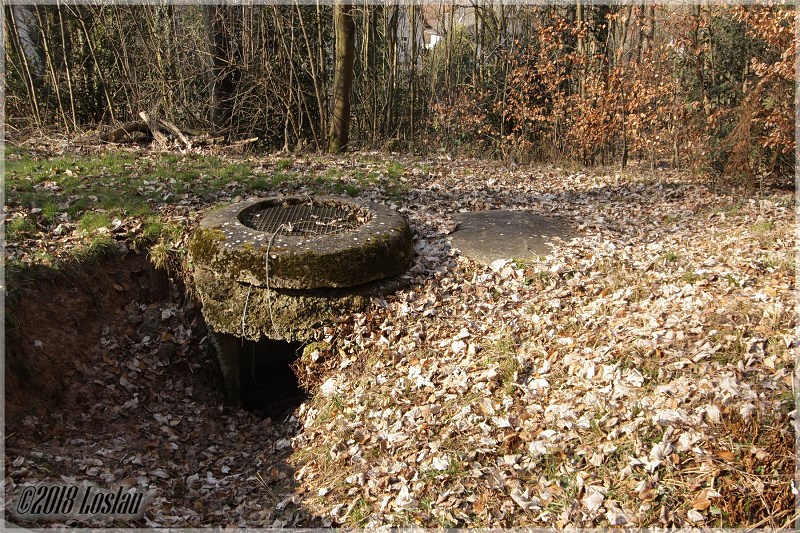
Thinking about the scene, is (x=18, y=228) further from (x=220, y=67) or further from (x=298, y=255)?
(x=220, y=67)

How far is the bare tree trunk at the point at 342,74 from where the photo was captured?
34.1 feet

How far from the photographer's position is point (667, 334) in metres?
4.65

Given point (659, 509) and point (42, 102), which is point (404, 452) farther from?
point (42, 102)

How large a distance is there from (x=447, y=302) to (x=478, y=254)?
2.72 ft

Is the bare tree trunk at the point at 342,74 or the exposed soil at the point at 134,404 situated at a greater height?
the bare tree trunk at the point at 342,74

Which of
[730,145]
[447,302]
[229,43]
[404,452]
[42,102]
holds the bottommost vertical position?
[404,452]

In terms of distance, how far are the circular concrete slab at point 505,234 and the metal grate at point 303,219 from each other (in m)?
1.23

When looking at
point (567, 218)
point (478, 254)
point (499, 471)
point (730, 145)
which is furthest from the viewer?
point (730, 145)

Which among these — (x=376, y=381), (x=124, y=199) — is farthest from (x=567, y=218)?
(x=124, y=199)

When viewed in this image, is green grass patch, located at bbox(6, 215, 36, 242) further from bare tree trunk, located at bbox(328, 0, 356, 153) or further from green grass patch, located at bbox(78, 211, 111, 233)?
bare tree trunk, located at bbox(328, 0, 356, 153)

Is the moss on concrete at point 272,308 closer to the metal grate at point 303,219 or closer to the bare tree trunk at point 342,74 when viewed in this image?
the metal grate at point 303,219

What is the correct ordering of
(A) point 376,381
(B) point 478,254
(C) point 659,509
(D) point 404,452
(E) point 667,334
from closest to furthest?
1. (C) point 659,509
2. (D) point 404,452
3. (E) point 667,334
4. (A) point 376,381
5. (B) point 478,254

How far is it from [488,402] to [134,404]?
10.1ft

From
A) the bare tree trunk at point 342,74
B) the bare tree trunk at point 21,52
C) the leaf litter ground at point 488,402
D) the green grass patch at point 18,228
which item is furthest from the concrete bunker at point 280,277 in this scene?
the bare tree trunk at point 21,52
